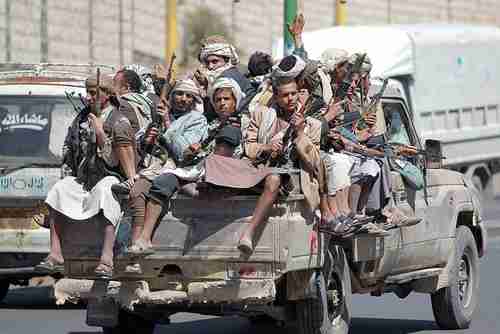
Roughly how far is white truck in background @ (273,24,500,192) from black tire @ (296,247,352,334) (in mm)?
16478

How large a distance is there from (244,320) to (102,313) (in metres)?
3.39

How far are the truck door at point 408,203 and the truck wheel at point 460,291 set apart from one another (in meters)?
0.41

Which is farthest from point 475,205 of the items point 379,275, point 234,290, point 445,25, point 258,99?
point 445,25

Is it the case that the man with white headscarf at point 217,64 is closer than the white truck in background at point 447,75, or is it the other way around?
the man with white headscarf at point 217,64

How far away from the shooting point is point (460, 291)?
1291 centimetres

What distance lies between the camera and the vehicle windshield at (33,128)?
14.4 meters

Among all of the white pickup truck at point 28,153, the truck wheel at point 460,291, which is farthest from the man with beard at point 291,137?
the white pickup truck at point 28,153

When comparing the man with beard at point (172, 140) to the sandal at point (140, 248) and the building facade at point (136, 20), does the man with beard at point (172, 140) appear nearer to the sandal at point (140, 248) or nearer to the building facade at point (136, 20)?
the sandal at point (140, 248)

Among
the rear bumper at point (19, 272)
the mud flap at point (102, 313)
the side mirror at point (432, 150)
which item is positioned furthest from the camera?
the rear bumper at point (19, 272)

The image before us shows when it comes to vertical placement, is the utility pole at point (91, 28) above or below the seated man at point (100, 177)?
above

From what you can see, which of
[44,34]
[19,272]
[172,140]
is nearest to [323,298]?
[172,140]

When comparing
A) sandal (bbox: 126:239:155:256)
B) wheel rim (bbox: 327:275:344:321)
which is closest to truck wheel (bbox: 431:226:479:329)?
wheel rim (bbox: 327:275:344:321)

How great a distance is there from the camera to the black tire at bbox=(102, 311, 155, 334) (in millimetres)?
11273

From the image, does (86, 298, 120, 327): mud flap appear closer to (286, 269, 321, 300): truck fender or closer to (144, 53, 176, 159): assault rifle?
(144, 53, 176, 159): assault rifle
